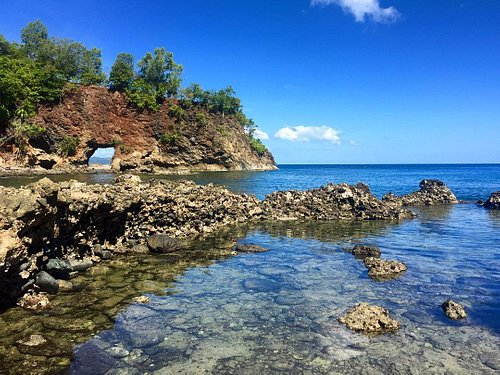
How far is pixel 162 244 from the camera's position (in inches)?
631

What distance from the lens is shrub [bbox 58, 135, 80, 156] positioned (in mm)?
73125

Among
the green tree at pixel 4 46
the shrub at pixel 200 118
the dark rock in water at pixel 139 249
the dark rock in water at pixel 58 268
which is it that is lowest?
the dark rock in water at pixel 139 249

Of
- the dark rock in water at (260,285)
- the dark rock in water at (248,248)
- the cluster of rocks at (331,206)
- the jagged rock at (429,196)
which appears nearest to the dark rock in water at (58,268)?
the dark rock in water at (260,285)

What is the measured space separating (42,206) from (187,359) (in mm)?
6422

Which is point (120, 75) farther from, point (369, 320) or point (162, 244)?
point (369, 320)

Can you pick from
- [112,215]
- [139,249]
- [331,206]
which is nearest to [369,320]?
[139,249]

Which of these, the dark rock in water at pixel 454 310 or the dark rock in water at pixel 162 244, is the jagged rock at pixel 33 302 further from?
the dark rock in water at pixel 454 310

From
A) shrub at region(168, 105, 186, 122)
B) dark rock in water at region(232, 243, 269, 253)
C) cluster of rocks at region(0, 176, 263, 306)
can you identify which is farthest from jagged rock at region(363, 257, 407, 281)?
shrub at region(168, 105, 186, 122)

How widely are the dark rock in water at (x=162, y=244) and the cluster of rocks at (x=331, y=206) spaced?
1186cm

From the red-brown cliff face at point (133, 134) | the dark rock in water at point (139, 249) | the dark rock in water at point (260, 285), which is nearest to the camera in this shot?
the dark rock in water at point (260, 285)

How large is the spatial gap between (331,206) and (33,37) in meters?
95.7

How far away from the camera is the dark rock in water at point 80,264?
12680 millimetres

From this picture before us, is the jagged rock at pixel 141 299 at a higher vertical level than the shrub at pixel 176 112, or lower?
lower

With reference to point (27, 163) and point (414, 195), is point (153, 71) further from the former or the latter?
point (414, 195)
